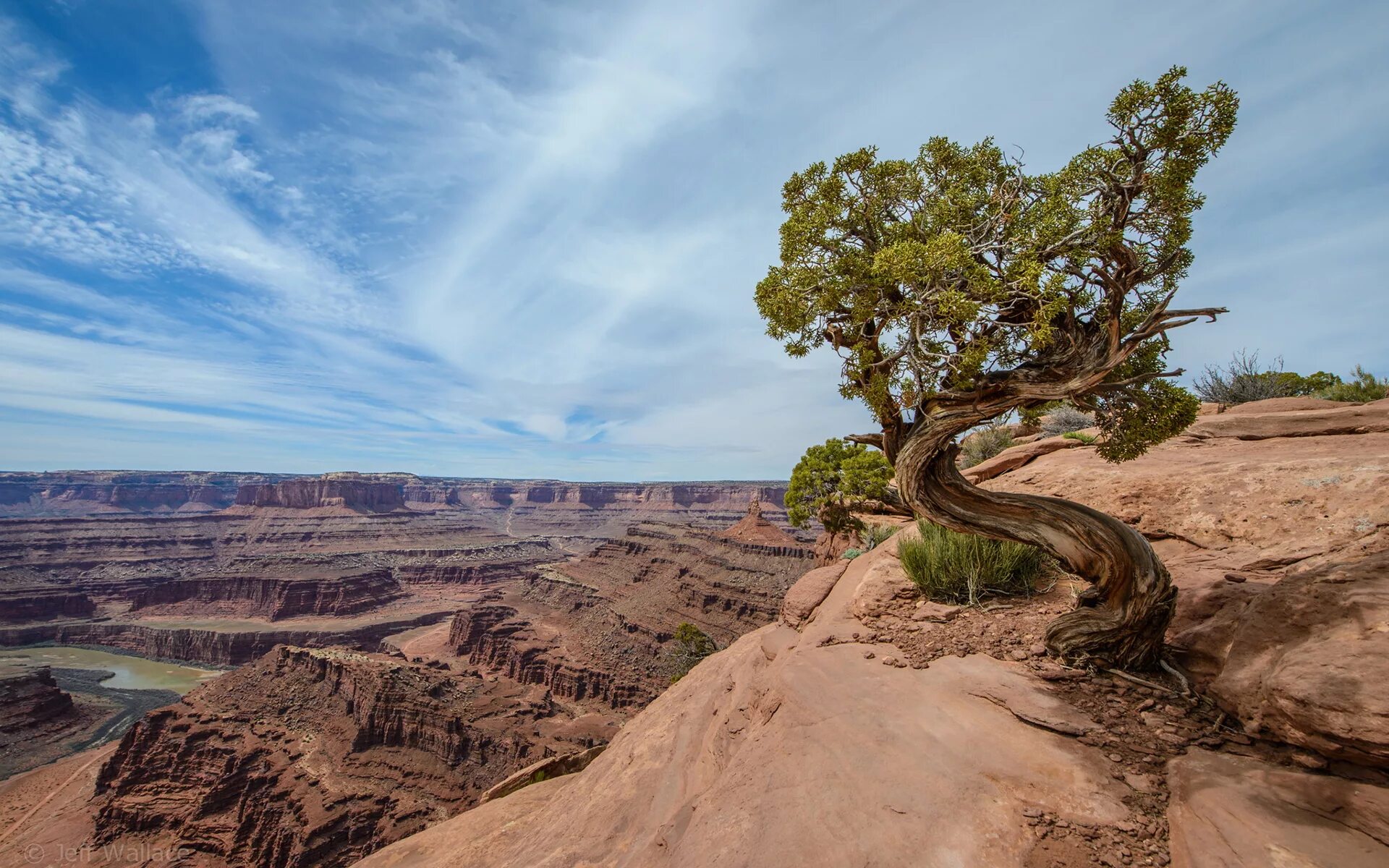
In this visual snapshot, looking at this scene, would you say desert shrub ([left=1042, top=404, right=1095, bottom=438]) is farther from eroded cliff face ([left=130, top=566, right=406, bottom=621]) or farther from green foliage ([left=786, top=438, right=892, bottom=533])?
eroded cliff face ([left=130, top=566, right=406, bottom=621])

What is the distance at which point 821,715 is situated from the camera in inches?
229

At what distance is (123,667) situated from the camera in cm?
6362

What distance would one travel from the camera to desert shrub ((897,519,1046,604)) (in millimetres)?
8469

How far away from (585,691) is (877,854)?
156ft

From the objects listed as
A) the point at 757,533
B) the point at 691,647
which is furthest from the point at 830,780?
the point at 757,533

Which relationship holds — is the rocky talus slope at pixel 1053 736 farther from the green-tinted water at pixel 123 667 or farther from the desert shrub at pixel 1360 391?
the green-tinted water at pixel 123 667

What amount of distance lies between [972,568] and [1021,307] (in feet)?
14.3

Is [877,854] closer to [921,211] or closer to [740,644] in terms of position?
[921,211]

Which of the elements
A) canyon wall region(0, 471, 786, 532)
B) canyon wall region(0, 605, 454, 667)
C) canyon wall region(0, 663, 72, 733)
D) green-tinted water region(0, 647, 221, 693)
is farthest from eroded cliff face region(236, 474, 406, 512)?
canyon wall region(0, 663, 72, 733)

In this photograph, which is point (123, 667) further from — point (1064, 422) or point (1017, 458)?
point (1064, 422)

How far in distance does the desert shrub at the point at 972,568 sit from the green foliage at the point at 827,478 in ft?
8.60

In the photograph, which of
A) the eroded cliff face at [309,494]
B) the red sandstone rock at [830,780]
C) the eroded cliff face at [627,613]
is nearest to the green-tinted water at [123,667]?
the eroded cliff face at [627,613]

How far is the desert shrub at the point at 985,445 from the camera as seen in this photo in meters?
22.6

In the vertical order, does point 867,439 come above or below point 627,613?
above
